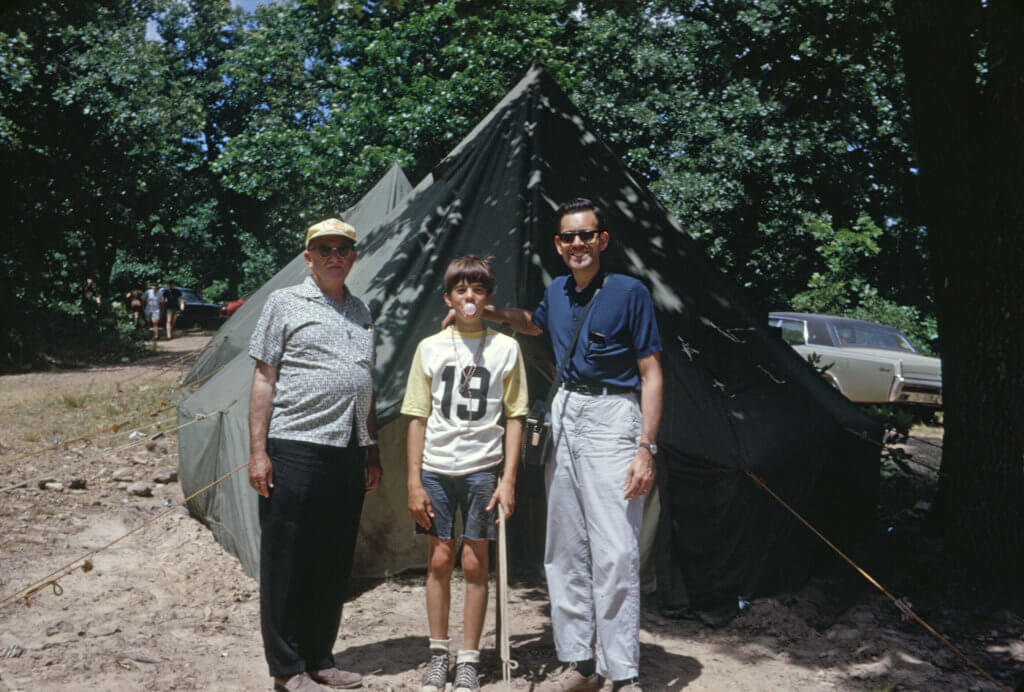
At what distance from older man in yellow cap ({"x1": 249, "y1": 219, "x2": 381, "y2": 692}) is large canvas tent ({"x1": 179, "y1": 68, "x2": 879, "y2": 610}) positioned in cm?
134

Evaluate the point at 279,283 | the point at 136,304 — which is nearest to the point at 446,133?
the point at 279,283

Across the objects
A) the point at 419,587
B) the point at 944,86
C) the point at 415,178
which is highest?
the point at 415,178

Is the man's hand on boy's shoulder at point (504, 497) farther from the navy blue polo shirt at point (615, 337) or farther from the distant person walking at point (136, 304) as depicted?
the distant person walking at point (136, 304)

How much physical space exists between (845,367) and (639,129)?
7.43m

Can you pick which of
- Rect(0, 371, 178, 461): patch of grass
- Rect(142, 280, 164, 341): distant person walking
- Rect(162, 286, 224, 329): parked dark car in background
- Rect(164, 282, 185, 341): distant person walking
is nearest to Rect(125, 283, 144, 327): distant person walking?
Rect(142, 280, 164, 341): distant person walking

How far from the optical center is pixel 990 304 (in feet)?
15.3

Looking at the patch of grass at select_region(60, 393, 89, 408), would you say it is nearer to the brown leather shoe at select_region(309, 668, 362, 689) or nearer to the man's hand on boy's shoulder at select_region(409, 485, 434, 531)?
the brown leather shoe at select_region(309, 668, 362, 689)

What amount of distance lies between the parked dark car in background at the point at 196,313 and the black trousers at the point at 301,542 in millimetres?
27603

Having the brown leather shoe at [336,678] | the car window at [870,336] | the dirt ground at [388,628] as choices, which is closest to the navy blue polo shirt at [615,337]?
the dirt ground at [388,628]

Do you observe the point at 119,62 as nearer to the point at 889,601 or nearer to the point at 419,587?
the point at 419,587

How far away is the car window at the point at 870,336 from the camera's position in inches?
510

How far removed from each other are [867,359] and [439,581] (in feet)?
34.2

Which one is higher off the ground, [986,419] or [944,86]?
[944,86]

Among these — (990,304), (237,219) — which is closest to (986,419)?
(990,304)
